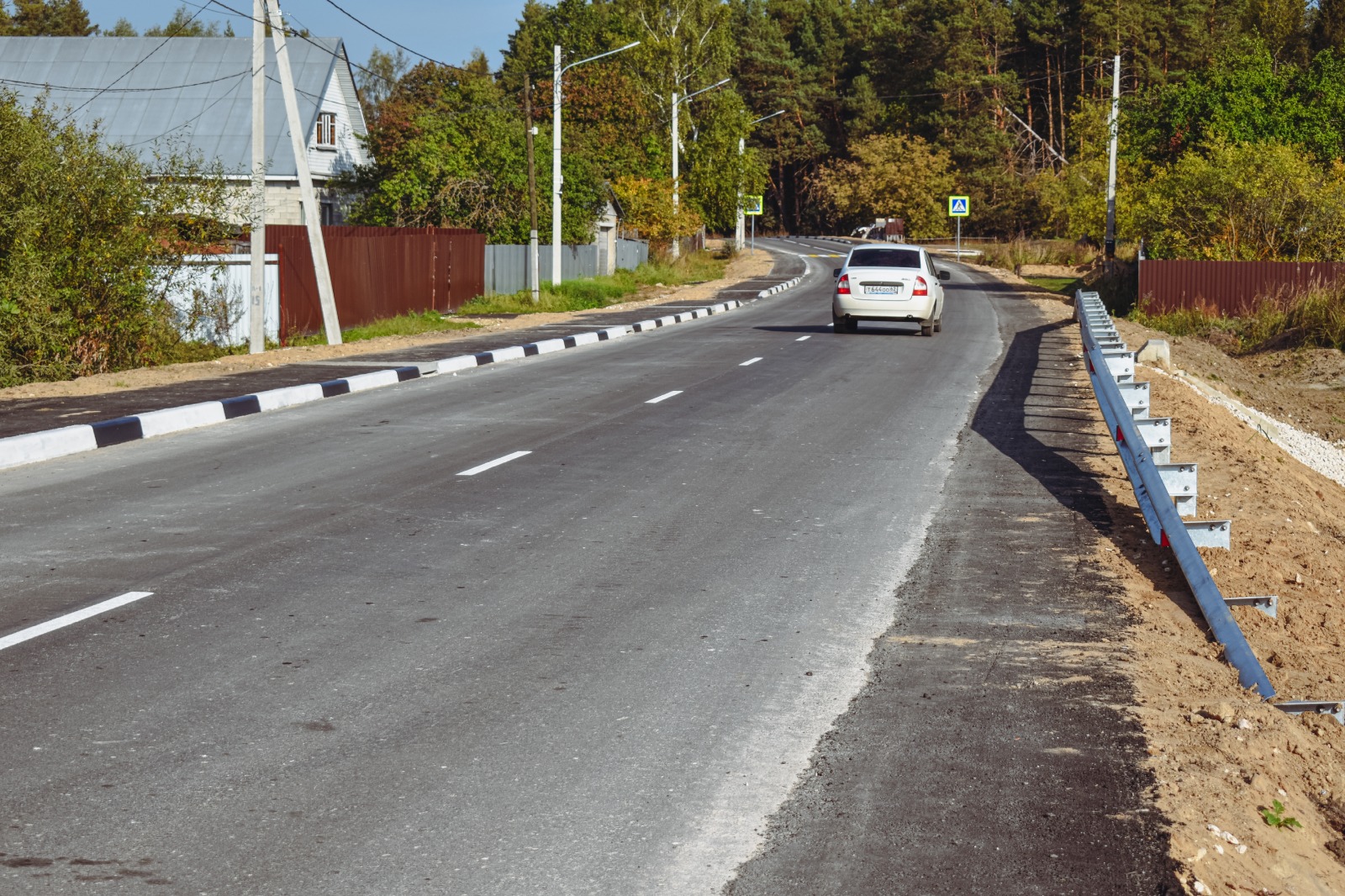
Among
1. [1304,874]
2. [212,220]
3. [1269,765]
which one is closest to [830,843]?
[1304,874]

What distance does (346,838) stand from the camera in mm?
3951

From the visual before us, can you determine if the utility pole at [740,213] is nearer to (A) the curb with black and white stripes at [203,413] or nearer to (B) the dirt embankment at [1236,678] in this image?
(A) the curb with black and white stripes at [203,413]

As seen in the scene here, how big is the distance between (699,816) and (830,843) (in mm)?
404

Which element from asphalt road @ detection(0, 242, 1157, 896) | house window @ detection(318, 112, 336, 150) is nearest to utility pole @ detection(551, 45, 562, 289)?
house window @ detection(318, 112, 336, 150)

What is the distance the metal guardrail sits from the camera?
5602 millimetres

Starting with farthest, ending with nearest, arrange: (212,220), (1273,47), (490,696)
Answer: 1. (1273,47)
2. (212,220)
3. (490,696)

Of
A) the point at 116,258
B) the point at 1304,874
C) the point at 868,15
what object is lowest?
the point at 1304,874

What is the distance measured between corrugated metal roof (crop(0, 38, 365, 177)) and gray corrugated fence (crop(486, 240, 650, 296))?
7.23 meters

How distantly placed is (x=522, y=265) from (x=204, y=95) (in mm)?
13087

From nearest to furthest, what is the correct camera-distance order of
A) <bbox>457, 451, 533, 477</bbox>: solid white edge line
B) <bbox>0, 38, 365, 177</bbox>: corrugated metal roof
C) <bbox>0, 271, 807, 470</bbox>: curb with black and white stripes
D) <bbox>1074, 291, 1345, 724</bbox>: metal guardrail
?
<bbox>1074, 291, 1345, 724</bbox>: metal guardrail → <bbox>457, 451, 533, 477</bbox>: solid white edge line → <bbox>0, 271, 807, 470</bbox>: curb with black and white stripes → <bbox>0, 38, 365, 177</bbox>: corrugated metal roof

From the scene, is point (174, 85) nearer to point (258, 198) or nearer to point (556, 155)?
point (556, 155)

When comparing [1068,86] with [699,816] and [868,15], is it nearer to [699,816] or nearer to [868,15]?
[868,15]

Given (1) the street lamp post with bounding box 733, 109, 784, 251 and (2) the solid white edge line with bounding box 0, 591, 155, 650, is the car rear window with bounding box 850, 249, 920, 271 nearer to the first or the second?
(2) the solid white edge line with bounding box 0, 591, 155, 650

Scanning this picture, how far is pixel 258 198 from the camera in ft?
A: 66.9
